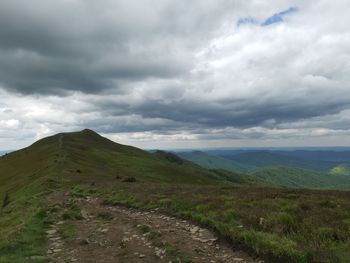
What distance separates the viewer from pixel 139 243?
651 inches

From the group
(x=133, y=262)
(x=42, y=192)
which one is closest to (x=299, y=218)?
(x=133, y=262)

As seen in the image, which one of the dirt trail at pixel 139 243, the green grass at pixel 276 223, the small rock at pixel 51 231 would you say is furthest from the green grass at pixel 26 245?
the green grass at pixel 276 223

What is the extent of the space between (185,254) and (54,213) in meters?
15.4

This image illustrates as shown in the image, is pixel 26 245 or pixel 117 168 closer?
pixel 26 245

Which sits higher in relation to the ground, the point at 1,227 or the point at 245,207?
the point at 245,207

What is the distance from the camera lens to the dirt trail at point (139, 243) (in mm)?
14117

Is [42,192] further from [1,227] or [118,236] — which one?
[118,236]

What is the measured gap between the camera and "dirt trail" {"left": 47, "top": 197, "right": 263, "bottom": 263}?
14.1 metres

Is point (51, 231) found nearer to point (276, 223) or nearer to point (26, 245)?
point (26, 245)

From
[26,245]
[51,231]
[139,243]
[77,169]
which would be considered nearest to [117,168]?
[77,169]

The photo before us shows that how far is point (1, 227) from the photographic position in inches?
1053

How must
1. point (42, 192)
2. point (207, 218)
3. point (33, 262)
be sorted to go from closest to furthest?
point (33, 262), point (207, 218), point (42, 192)

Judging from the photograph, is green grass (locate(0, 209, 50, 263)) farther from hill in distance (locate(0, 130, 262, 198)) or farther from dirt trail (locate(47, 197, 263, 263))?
hill in distance (locate(0, 130, 262, 198))

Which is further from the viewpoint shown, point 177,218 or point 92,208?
point 92,208
